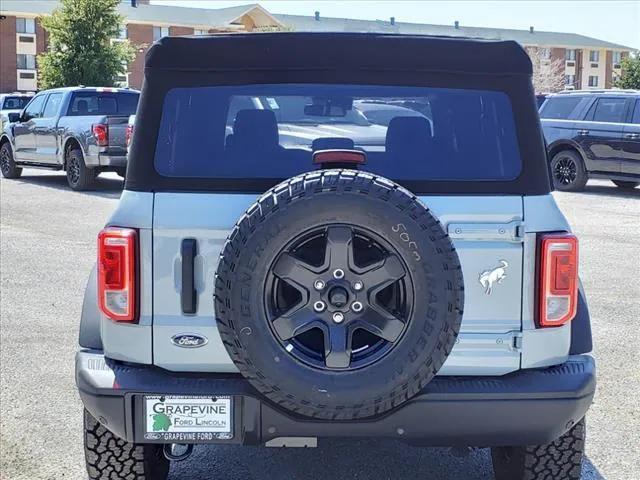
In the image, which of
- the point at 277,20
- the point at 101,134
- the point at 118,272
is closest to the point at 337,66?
the point at 118,272

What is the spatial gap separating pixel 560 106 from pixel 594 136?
3.76ft

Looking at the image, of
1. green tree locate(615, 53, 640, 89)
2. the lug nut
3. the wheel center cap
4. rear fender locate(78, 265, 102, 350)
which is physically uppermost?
green tree locate(615, 53, 640, 89)

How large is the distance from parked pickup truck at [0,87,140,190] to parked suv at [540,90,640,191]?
25.7ft

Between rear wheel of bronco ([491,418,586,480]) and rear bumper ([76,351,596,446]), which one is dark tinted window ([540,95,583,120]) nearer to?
rear wheel of bronco ([491,418,586,480])

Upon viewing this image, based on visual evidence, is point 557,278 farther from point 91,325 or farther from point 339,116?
point 91,325

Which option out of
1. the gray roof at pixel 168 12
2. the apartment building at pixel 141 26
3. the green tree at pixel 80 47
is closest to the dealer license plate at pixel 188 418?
the green tree at pixel 80 47

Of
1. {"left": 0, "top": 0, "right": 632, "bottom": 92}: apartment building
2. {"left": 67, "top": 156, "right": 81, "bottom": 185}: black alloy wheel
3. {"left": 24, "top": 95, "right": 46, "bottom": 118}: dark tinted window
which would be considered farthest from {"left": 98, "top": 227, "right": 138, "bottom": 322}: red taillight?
{"left": 0, "top": 0, "right": 632, "bottom": 92}: apartment building

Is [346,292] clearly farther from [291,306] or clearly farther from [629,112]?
[629,112]

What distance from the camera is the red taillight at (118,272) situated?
320cm

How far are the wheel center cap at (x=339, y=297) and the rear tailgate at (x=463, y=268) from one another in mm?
469

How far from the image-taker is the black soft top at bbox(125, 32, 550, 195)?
10.8ft

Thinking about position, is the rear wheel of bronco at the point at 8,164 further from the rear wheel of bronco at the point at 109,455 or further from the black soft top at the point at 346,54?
the black soft top at the point at 346,54

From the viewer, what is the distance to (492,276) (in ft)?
10.4

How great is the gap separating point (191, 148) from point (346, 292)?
87cm
